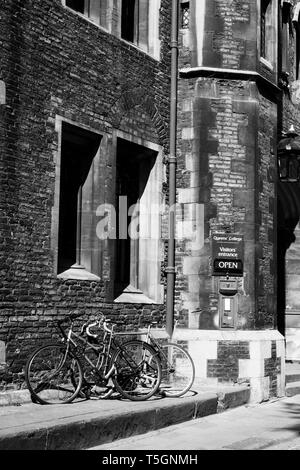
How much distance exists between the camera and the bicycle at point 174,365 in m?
10.0

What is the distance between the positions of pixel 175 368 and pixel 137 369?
49.8 inches

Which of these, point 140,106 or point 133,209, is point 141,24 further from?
point 133,209

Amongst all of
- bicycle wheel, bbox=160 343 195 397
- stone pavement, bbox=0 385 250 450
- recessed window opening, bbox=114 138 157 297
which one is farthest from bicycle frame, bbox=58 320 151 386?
recessed window opening, bbox=114 138 157 297

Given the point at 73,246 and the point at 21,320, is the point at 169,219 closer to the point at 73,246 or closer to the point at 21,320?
the point at 73,246

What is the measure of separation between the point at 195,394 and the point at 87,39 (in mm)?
5218

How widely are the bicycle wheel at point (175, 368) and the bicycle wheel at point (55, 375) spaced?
66.1 inches

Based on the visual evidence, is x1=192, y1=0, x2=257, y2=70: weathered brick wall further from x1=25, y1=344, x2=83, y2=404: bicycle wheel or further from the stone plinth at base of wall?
x1=25, y1=344, x2=83, y2=404: bicycle wheel

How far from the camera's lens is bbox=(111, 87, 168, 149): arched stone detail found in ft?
35.8

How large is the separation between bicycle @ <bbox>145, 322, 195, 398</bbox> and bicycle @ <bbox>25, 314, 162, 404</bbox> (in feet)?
1.89

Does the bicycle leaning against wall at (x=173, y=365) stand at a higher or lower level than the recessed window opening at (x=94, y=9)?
lower

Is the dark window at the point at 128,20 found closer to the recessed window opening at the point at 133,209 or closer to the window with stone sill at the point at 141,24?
the window with stone sill at the point at 141,24

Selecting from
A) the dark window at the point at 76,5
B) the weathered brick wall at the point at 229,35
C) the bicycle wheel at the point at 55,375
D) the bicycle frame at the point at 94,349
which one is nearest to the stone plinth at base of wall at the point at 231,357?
the bicycle frame at the point at 94,349

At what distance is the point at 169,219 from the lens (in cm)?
1176

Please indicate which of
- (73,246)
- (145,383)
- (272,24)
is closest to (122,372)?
(145,383)
